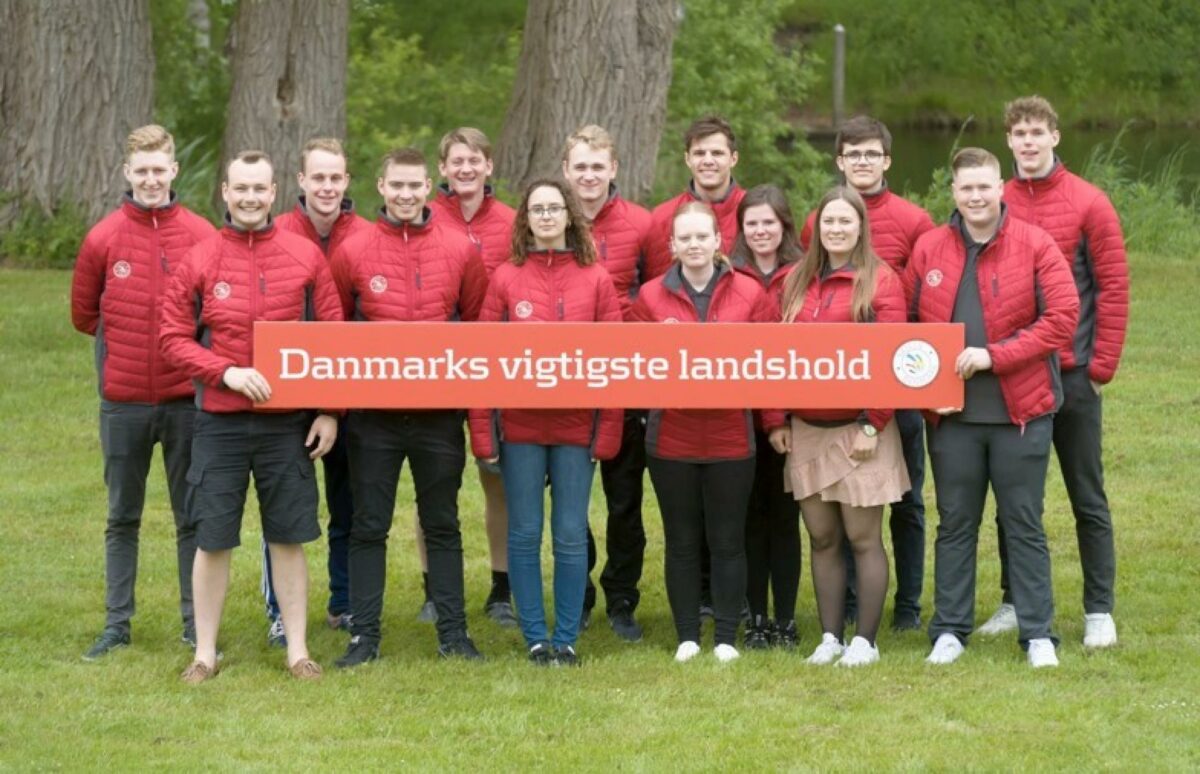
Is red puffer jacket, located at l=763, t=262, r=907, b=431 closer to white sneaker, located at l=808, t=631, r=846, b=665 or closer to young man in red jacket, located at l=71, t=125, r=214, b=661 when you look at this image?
white sneaker, located at l=808, t=631, r=846, b=665

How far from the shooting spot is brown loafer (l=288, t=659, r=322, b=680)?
300 inches

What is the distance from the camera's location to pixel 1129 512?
1038 cm

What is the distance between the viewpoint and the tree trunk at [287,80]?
1683 cm

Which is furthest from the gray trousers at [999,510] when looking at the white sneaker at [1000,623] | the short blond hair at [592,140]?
the short blond hair at [592,140]

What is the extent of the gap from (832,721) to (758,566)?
1.25 metres

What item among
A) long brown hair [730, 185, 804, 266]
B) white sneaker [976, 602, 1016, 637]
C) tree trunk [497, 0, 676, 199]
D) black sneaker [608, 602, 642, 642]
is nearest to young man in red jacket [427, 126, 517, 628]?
black sneaker [608, 602, 642, 642]

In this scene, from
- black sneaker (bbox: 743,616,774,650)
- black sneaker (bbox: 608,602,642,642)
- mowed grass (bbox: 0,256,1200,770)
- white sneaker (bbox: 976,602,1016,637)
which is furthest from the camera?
black sneaker (bbox: 608,602,642,642)

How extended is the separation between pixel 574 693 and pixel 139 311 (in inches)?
84.2

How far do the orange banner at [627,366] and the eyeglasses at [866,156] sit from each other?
0.83m

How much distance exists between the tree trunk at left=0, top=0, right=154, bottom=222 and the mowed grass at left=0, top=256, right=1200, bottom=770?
7.62m

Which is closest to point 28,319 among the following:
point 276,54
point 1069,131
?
point 276,54

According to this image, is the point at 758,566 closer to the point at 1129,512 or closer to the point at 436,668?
the point at 436,668

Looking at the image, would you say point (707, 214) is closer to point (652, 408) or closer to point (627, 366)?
point (627, 366)

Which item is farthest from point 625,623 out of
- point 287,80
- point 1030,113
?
point 287,80
